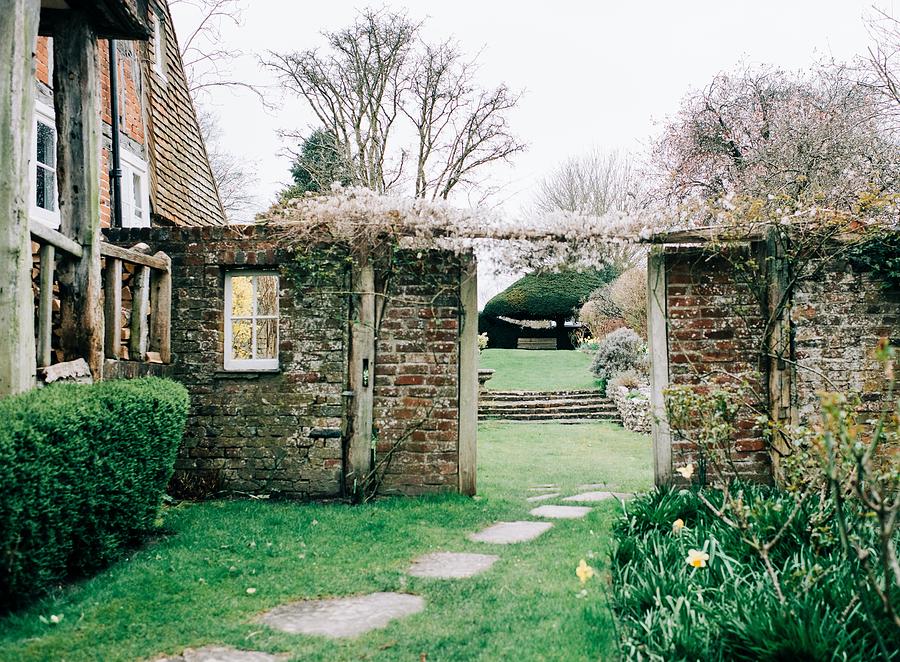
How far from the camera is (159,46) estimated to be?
10750mm

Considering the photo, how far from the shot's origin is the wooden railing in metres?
4.65

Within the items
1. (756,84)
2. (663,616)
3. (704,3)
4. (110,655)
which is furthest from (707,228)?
(756,84)

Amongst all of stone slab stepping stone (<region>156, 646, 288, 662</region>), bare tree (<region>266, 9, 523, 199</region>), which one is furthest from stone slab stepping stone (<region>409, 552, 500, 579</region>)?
bare tree (<region>266, 9, 523, 199</region>)

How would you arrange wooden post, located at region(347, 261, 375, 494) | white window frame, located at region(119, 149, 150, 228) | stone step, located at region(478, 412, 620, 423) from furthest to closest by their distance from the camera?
1. stone step, located at region(478, 412, 620, 423)
2. white window frame, located at region(119, 149, 150, 228)
3. wooden post, located at region(347, 261, 375, 494)

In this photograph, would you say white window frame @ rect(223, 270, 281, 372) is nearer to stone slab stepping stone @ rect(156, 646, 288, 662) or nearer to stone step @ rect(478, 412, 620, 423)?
stone slab stepping stone @ rect(156, 646, 288, 662)

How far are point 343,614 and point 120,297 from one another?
335cm

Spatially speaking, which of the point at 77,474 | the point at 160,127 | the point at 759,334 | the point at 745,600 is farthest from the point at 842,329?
the point at 160,127

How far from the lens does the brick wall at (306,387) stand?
6641 millimetres

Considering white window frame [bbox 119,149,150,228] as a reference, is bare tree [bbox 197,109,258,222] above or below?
above

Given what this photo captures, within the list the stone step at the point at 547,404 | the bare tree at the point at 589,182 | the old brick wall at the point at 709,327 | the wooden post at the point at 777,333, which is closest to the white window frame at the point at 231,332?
the old brick wall at the point at 709,327

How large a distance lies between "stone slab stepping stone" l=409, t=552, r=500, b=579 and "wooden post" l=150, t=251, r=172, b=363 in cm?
324

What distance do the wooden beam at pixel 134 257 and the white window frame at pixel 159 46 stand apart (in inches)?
211

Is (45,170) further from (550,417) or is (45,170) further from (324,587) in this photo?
(550,417)

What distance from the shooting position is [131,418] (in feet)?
15.2
